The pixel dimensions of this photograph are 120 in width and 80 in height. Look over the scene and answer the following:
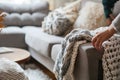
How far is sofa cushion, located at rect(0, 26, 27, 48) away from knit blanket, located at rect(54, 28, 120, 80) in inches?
57.0

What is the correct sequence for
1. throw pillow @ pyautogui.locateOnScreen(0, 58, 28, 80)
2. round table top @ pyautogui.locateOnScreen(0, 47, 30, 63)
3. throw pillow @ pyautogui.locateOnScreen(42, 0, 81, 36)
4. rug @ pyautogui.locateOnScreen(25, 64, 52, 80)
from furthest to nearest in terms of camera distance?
throw pillow @ pyautogui.locateOnScreen(42, 0, 81, 36), rug @ pyautogui.locateOnScreen(25, 64, 52, 80), round table top @ pyautogui.locateOnScreen(0, 47, 30, 63), throw pillow @ pyautogui.locateOnScreen(0, 58, 28, 80)

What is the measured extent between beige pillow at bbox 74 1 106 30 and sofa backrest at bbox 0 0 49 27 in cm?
94

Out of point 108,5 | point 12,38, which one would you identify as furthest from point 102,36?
point 12,38


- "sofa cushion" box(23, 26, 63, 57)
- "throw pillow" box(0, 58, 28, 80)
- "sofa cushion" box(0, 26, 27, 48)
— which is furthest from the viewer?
"sofa cushion" box(0, 26, 27, 48)

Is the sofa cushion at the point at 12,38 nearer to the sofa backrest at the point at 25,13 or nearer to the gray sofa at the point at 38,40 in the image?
the gray sofa at the point at 38,40

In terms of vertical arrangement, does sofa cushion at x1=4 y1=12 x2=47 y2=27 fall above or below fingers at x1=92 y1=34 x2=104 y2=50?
below

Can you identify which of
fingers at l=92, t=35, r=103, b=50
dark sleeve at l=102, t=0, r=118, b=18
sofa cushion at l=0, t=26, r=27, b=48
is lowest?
sofa cushion at l=0, t=26, r=27, b=48

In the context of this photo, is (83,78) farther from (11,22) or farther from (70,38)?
(11,22)

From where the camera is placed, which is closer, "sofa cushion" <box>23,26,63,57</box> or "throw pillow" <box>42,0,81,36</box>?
"sofa cushion" <box>23,26,63,57</box>

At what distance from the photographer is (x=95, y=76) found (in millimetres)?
1876

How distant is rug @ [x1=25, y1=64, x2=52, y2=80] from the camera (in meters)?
2.85

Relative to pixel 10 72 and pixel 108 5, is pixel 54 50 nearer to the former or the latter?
pixel 108 5

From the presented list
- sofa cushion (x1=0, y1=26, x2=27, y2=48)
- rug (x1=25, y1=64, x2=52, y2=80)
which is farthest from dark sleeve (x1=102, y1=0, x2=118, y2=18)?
sofa cushion (x1=0, y1=26, x2=27, y2=48)

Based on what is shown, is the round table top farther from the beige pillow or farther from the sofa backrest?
the sofa backrest
